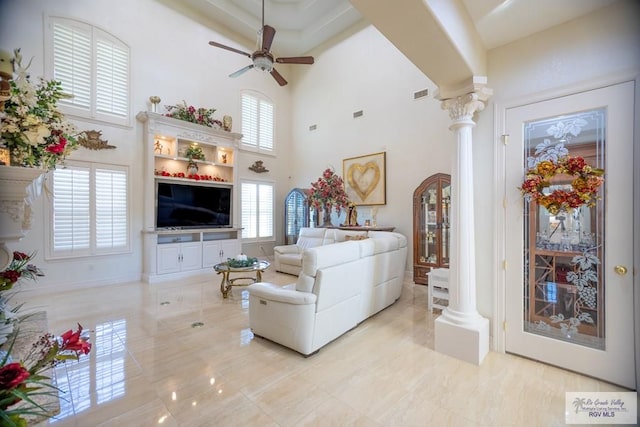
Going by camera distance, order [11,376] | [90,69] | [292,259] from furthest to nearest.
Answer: [292,259] < [90,69] < [11,376]

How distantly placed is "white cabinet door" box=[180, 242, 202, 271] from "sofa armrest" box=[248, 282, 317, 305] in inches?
134

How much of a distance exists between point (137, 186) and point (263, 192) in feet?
10.0

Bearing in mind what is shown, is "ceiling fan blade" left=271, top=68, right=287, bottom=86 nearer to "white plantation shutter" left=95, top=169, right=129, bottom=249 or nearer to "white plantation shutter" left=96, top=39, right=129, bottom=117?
"white plantation shutter" left=96, top=39, right=129, bottom=117

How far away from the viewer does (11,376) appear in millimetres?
703

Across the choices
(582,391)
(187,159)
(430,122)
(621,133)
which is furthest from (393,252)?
(187,159)

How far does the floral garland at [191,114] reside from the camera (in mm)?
5867

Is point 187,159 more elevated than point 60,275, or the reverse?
point 187,159

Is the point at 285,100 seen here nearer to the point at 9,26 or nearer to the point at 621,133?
the point at 9,26

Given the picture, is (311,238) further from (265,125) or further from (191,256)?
(265,125)

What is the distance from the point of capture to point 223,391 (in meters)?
2.14

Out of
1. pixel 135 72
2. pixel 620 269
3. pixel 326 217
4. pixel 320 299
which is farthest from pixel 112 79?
pixel 620 269

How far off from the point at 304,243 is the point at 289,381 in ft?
13.7

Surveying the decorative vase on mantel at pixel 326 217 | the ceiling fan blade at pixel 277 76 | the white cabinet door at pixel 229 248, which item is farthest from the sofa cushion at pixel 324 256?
the white cabinet door at pixel 229 248

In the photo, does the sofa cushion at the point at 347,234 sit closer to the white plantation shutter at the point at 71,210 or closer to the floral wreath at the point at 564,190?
the floral wreath at the point at 564,190
